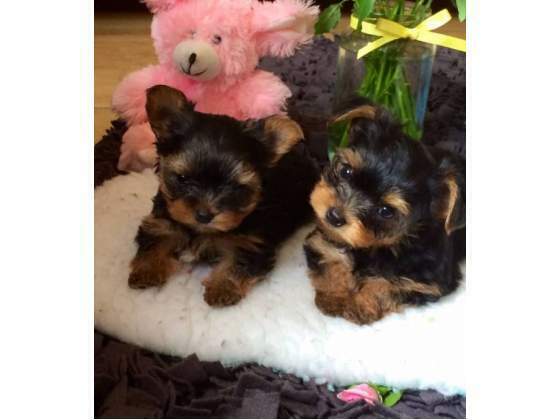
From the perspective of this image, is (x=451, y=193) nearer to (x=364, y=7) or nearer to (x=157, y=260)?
(x=364, y=7)

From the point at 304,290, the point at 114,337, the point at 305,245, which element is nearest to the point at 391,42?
the point at 305,245

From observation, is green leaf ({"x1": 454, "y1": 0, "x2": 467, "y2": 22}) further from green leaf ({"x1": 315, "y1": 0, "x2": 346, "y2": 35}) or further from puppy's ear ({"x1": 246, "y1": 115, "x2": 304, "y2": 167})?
puppy's ear ({"x1": 246, "y1": 115, "x2": 304, "y2": 167})

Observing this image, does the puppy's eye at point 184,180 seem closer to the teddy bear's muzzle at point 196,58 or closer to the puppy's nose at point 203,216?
the puppy's nose at point 203,216

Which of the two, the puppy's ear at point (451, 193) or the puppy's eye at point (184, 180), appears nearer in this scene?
the puppy's ear at point (451, 193)

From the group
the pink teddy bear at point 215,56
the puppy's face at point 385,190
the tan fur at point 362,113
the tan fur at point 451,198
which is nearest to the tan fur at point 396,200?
the puppy's face at point 385,190

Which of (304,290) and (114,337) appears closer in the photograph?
(114,337)

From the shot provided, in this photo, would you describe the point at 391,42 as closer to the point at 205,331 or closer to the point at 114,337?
the point at 205,331

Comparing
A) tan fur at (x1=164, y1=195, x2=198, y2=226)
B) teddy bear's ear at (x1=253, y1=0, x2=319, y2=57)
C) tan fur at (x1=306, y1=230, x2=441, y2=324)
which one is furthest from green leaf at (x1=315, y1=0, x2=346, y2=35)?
tan fur at (x1=164, y1=195, x2=198, y2=226)
